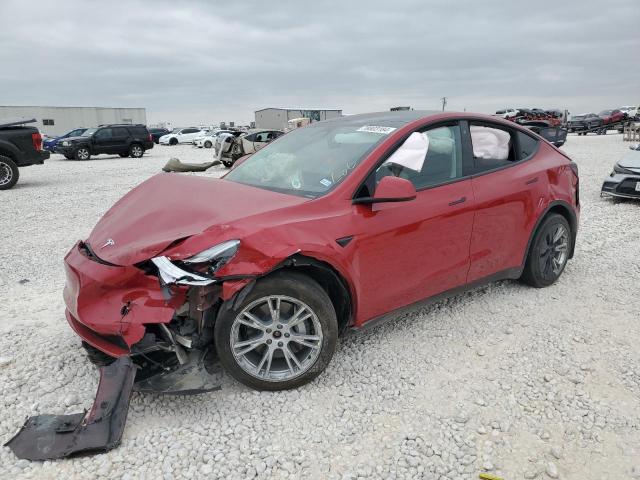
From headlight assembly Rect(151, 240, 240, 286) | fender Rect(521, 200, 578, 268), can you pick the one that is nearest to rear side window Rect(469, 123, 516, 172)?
fender Rect(521, 200, 578, 268)

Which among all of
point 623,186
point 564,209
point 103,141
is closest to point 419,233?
point 564,209

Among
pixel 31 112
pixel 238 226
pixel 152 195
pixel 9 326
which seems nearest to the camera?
pixel 238 226

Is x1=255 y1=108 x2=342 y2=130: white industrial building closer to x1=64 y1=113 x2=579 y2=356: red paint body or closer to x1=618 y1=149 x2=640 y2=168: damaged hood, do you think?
x1=618 y1=149 x2=640 y2=168: damaged hood

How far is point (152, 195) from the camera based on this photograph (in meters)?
3.28

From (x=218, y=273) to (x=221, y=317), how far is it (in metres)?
0.27

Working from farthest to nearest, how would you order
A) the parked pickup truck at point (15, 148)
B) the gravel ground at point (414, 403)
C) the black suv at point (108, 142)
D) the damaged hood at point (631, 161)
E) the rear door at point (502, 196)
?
the black suv at point (108, 142) → the parked pickup truck at point (15, 148) → the damaged hood at point (631, 161) → the rear door at point (502, 196) → the gravel ground at point (414, 403)

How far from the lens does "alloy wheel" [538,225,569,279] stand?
14.1 ft

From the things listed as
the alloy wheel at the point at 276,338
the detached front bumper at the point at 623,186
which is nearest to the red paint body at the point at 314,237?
the alloy wheel at the point at 276,338

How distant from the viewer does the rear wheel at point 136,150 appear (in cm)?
2266

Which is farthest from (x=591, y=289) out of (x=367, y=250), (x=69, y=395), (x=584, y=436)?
(x=69, y=395)

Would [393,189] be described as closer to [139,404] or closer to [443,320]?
[443,320]

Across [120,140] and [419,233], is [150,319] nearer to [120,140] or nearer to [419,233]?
[419,233]

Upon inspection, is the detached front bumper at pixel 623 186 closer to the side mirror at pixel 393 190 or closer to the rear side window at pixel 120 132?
the side mirror at pixel 393 190

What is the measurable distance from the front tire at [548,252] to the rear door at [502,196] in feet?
0.65
